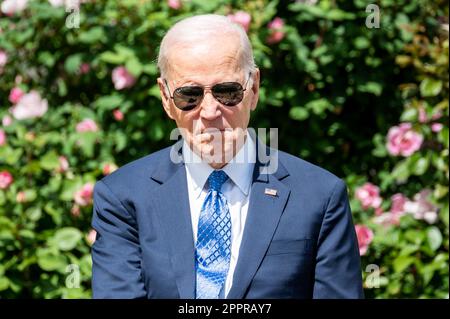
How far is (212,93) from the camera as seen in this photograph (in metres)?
2.29

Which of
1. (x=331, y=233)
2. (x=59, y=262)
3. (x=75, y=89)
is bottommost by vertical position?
(x=59, y=262)

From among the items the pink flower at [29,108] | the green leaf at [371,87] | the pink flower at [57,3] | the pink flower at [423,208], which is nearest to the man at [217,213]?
the pink flower at [423,208]

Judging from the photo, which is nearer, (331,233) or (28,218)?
(331,233)

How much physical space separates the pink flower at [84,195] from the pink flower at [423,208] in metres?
1.49

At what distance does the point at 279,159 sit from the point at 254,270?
0.35 metres

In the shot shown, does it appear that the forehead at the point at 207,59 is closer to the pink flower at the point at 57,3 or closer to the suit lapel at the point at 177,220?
the suit lapel at the point at 177,220

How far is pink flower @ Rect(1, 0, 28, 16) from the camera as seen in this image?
451 centimetres

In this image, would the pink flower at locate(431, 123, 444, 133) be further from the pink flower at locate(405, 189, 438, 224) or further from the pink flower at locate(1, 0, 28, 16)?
the pink flower at locate(1, 0, 28, 16)

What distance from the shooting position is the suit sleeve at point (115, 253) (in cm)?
231

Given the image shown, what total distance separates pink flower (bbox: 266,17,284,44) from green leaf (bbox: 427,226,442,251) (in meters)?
1.18

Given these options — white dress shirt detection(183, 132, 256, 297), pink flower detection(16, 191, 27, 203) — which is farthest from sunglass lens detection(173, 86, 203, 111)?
pink flower detection(16, 191, 27, 203)

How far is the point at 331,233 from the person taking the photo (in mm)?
2346
